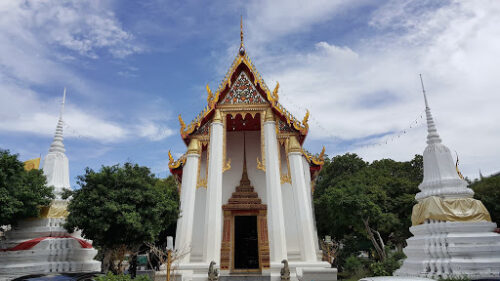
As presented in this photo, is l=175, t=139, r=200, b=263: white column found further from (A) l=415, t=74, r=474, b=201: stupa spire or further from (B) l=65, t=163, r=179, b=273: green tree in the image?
(A) l=415, t=74, r=474, b=201: stupa spire

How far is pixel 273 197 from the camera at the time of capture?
1360 centimetres

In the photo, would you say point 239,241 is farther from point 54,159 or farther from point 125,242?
point 54,159

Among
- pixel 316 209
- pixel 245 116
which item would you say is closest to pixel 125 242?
pixel 245 116

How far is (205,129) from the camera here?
15.9 metres

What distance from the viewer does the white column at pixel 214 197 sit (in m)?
13.0

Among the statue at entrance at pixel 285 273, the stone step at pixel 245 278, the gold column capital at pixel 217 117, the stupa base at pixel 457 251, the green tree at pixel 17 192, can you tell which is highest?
the gold column capital at pixel 217 117

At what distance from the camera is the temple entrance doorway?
1561cm

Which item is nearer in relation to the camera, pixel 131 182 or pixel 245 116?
pixel 131 182

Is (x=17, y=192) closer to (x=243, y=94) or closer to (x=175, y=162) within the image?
→ (x=175, y=162)

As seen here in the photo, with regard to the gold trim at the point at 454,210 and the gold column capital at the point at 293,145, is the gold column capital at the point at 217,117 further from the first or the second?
the gold trim at the point at 454,210

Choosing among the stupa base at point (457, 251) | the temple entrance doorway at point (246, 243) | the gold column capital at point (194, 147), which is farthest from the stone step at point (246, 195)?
the stupa base at point (457, 251)

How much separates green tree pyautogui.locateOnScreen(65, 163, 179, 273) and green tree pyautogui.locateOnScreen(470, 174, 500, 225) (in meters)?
17.3

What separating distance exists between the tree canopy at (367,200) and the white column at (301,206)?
4819 millimetres

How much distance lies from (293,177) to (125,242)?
706 centimetres
